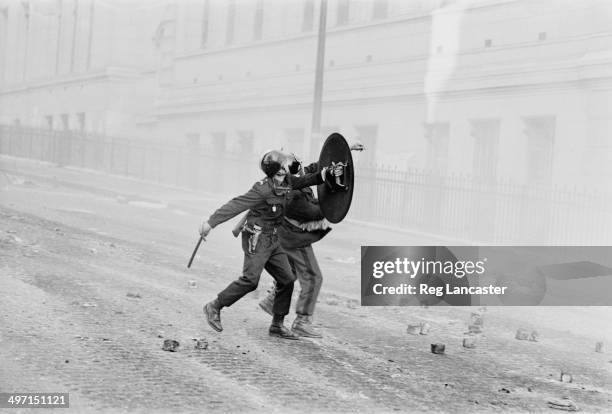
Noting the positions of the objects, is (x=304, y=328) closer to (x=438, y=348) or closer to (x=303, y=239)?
(x=303, y=239)

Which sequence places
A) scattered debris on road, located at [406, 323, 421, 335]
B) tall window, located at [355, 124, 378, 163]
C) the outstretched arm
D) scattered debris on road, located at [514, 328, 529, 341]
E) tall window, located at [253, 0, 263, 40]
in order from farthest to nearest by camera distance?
tall window, located at [355, 124, 378, 163] → tall window, located at [253, 0, 263, 40] → scattered debris on road, located at [514, 328, 529, 341] → scattered debris on road, located at [406, 323, 421, 335] → the outstretched arm

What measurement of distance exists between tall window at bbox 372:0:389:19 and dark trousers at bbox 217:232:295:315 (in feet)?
32.8

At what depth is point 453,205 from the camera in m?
15.6

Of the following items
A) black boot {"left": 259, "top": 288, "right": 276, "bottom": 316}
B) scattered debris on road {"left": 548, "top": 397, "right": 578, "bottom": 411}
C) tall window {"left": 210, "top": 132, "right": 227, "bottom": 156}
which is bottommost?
scattered debris on road {"left": 548, "top": 397, "right": 578, "bottom": 411}

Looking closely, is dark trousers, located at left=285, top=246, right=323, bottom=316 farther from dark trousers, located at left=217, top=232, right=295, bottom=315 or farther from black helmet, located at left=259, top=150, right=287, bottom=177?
black helmet, located at left=259, top=150, right=287, bottom=177

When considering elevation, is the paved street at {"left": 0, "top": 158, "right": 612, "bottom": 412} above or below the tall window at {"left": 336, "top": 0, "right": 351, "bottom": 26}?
below

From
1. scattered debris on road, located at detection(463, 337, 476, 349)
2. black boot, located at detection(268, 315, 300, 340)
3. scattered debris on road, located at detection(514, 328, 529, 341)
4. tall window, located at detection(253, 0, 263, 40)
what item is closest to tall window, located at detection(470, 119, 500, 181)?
tall window, located at detection(253, 0, 263, 40)

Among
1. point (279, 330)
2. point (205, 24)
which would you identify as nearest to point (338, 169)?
point (279, 330)

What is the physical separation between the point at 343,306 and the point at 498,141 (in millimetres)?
7784

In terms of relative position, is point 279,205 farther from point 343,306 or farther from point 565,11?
point 565,11

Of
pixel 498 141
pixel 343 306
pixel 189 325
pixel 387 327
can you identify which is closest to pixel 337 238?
pixel 498 141

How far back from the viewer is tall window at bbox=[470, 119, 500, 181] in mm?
15969

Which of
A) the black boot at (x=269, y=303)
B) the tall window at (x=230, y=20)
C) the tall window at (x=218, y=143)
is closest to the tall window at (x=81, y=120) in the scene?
the tall window at (x=218, y=143)

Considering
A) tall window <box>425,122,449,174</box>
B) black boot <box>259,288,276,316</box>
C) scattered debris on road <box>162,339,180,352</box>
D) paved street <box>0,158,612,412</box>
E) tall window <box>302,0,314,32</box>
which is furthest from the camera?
tall window <box>425,122,449,174</box>
